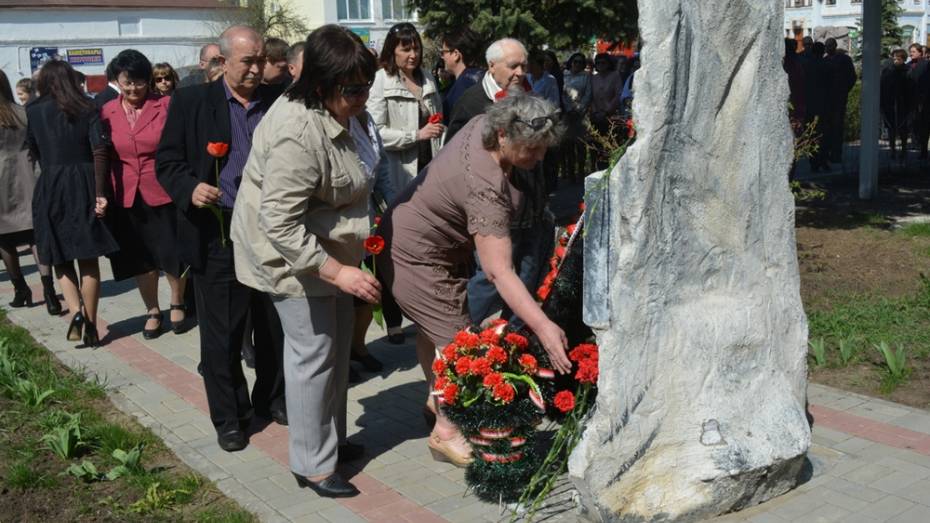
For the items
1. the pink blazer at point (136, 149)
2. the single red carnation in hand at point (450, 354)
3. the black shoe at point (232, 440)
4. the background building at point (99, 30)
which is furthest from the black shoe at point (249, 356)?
the background building at point (99, 30)

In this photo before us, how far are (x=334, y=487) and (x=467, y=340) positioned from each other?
920mm

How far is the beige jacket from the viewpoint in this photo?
4.07 meters

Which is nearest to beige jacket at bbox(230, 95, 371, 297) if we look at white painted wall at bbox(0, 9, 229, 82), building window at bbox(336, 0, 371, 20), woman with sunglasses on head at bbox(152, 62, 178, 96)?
woman with sunglasses on head at bbox(152, 62, 178, 96)

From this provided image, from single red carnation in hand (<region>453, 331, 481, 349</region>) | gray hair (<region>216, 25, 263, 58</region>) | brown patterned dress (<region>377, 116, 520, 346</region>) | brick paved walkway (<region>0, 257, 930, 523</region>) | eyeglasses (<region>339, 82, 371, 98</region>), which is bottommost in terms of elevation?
brick paved walkway (<region>0, 257, 930, 523</region>)

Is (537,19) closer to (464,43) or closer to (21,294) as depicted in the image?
(464,43)

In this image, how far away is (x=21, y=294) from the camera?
8.84 m

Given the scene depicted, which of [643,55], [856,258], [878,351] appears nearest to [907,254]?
[856,258]

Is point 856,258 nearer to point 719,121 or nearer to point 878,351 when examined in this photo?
point 878,351

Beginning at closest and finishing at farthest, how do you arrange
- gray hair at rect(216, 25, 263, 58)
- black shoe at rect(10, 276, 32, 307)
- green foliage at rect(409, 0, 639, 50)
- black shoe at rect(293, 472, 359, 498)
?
black shoe at rect(293, 472, 359, 498)
gray hair at rect(216, 25, 263, 58)
black shoe at rect(10, 276, 32, 307)
green foliage at rect(409, 0, 639, 50)

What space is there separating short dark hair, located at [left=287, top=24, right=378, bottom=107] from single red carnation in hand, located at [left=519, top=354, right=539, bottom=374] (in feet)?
4.22

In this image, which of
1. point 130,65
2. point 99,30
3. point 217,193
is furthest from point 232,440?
point 99,30

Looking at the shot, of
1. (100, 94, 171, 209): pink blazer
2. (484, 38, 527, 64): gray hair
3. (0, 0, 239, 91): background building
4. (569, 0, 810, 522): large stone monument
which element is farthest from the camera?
(0, 0, 239, 91): background building

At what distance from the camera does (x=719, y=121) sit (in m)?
4.08

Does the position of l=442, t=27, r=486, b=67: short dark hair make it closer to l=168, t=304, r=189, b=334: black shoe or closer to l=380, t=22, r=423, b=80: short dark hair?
l=380, t=22, r=423, b=80: short dark hair
